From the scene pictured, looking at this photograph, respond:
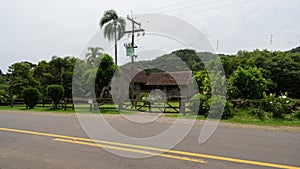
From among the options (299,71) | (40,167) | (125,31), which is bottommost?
(40,167)

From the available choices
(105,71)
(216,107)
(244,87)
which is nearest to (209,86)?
(244,87)

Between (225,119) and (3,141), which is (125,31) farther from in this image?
(3,141)

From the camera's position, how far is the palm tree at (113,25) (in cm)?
2102

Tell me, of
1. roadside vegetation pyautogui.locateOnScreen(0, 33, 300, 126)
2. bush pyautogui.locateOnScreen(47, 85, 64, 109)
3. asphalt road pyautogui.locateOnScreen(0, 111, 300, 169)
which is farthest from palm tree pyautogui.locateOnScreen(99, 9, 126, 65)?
asphalt road pyautogui.locateOnScreen(0, 111, 300, 169)

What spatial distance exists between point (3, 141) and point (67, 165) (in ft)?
10.7

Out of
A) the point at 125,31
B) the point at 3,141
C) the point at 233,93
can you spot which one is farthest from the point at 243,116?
the point at 125,31

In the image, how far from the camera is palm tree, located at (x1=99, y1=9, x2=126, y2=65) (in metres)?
21.0

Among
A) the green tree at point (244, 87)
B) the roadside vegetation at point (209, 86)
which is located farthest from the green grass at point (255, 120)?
the green tree at point (244, 87)

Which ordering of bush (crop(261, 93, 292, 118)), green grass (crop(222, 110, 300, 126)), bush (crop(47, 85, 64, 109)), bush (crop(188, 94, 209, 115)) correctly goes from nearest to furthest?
green grass (crop(222, 110, 300, 126)) < bush (crop(261, 93, 292, 118)) < bush (crop(188, 94, 209, 115)) < bush (crop(47, 85, 64, 109))

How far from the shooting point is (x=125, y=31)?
65.6ft

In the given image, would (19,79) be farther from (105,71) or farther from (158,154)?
(158,154)

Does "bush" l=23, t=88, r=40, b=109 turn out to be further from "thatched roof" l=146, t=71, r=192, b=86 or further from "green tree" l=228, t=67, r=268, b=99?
"thatched roof" l=146, t=71, r=192, b=86

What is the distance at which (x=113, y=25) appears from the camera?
21500 millimetres

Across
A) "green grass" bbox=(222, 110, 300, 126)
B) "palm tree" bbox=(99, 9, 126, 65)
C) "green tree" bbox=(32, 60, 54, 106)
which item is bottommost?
"green grass" bbox=(222, 110, 300, 126)
